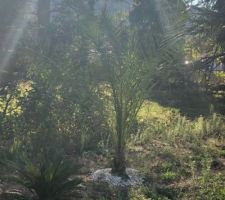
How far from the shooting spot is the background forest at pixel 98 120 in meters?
6.13

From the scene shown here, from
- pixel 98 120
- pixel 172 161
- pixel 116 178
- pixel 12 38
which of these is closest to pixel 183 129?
pixel 98 120

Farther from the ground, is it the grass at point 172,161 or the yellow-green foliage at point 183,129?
the yellow-green foliage at point 183,129

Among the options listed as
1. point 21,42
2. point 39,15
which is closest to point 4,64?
point 21,42

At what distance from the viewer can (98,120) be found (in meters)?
9.34

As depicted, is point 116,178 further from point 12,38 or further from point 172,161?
point 12,38

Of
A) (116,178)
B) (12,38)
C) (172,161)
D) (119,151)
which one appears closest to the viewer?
(116,178)

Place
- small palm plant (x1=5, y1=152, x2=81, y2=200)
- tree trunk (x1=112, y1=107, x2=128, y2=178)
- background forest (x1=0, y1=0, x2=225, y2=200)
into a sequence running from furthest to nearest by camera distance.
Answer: tree trunk (x1=112, y1=107, x2=128, y2=178) < background forest (x1=0, y1=0, x2=225, y2=200) < small palm plant (x1=5, y1=152, x2=81, y2=200)

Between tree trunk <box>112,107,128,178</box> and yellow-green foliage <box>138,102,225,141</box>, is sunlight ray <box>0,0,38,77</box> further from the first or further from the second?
tree trunk <box>112,107,128,178</box>

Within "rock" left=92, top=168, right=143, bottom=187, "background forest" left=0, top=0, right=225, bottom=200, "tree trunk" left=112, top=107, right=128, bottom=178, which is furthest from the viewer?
"tree trunk" left=112, top=107, right=128, bottom=178

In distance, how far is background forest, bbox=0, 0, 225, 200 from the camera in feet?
20.1

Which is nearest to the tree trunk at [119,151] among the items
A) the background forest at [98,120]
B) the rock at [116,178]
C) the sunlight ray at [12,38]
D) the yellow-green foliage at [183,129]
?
the background forest at [98,120]

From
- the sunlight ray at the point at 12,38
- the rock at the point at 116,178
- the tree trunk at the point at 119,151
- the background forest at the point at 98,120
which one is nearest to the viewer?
the background forest at the point at 98,120

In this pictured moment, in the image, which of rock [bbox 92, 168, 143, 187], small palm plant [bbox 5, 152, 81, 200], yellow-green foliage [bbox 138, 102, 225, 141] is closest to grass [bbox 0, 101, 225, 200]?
yellow-green foliage [bbox 138, 102, 225, 141]

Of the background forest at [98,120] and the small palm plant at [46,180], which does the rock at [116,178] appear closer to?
the background forest at [98,120]
